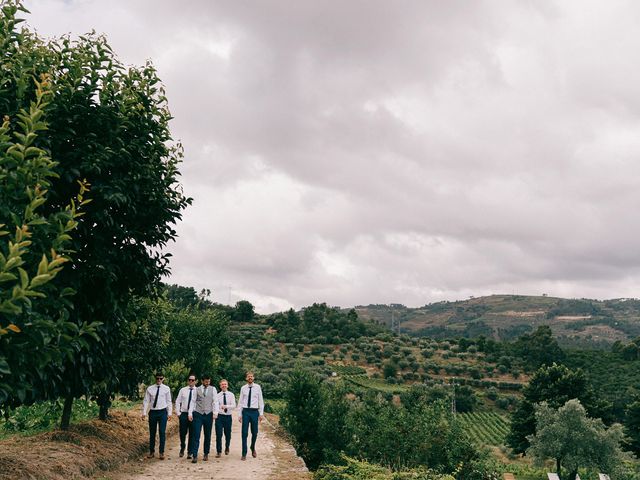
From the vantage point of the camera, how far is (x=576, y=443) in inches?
1770

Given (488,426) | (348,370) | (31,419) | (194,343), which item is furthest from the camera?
(348,370)

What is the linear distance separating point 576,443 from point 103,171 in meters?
47.5

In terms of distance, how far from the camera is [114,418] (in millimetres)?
16156

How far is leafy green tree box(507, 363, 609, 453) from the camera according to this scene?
5694 centimetres

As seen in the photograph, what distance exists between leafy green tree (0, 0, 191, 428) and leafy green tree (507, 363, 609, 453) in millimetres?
54704

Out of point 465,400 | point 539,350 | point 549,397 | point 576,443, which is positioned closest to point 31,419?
point 576,443

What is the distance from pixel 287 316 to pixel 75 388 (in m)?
108

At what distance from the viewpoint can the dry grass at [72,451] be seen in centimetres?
920

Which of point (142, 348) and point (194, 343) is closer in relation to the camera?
point (142, 348)

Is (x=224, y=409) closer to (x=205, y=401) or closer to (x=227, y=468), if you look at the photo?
(x=205, y=401)

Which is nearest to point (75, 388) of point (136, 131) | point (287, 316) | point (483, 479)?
point (136, 131)

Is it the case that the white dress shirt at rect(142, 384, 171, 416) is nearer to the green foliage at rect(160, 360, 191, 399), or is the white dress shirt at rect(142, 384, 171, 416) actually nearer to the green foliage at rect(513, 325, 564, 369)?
the green foliage at rect(160, 360, 191, 399)

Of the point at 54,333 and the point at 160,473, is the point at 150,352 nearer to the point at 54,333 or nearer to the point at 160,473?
the point at 160,473

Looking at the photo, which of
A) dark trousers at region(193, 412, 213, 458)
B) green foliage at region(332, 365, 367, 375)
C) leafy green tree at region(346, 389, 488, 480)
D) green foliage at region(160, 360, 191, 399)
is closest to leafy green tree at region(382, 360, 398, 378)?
green foliage at region(332, 365, 367, 375)
